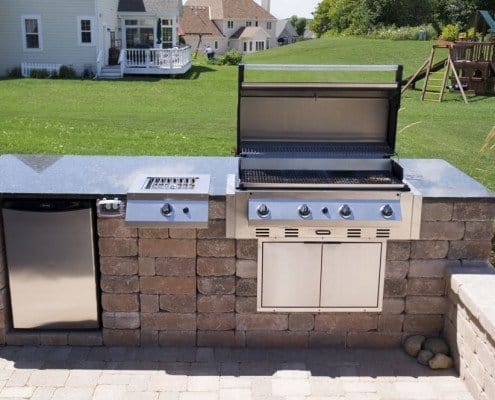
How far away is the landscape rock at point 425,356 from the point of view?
3953 millimetres

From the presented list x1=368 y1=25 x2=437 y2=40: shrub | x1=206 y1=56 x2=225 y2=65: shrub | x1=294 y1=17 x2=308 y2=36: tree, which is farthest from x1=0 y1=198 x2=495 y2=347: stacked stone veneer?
x1=294 y1=17 x2=308 y2=36: tree

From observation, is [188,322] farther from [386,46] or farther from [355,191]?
[386,46]

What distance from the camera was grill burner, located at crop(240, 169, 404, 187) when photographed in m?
3.98

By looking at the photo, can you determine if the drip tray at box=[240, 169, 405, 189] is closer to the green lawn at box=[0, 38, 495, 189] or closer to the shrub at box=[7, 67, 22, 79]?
the green lawn at box=[0, 38, 495, 189]

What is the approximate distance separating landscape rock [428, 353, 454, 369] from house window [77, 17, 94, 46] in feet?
67.2

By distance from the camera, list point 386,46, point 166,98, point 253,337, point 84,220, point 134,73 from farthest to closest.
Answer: point 386,46 → point 134,73 → point 166,98 → point 253,337 → point 84,220

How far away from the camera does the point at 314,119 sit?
14.4 feet

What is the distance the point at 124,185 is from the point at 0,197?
75 cm

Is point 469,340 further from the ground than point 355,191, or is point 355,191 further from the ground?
point 355,191

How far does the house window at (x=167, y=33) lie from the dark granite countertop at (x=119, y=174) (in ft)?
72.2

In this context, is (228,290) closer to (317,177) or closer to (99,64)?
(317,177)

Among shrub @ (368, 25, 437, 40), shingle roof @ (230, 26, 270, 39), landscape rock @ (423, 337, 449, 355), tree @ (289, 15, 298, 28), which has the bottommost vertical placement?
landscape rock @ (423, 337, 449, 355)

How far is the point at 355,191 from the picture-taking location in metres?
3.81

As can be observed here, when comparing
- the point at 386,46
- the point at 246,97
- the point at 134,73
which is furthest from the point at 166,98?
the point at 386,46
